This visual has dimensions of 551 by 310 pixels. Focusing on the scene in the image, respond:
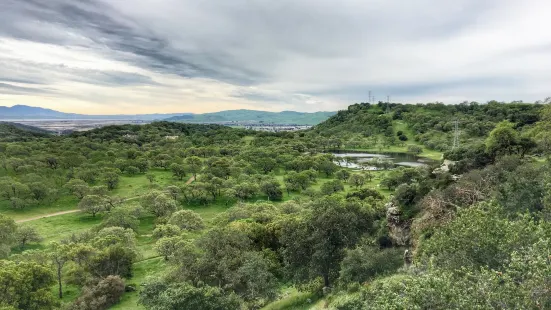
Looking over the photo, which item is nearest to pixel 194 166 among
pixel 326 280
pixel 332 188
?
pixel 332 188

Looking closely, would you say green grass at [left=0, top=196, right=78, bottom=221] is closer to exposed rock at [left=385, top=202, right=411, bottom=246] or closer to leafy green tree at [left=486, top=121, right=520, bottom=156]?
exposed rock at [left=385, top=202, right=411, bottom=246]

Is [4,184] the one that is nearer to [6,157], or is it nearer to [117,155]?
[6,157]

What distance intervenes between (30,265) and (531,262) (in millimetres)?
40674

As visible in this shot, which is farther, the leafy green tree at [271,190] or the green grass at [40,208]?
the leafy green tree at [271,190]

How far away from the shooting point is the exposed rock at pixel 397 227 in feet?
114

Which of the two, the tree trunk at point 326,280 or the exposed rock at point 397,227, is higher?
the exposed rock at point 397,227

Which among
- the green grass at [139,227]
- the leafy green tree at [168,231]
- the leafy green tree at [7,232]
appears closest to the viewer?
the green grass at [139,227]

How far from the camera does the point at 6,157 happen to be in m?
95.8

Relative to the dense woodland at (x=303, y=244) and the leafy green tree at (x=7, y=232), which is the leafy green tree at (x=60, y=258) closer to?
the dense woodland at (x=303, y=244)

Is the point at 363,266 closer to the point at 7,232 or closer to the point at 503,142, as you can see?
the point at 503,142

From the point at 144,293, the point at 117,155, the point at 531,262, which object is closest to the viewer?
the point at 531,262

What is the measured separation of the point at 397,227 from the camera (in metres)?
35.9

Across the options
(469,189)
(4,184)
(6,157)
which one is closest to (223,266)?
(469,189)

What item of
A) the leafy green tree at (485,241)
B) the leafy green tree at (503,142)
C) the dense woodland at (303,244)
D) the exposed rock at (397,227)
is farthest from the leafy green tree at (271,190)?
the leafy green tree at (485,241)
